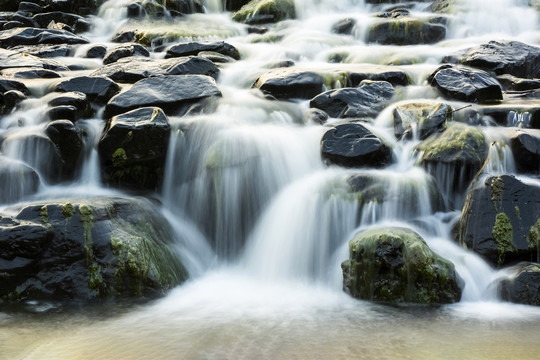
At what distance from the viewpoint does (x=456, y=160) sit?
6.77 meters

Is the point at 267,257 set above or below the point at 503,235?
below

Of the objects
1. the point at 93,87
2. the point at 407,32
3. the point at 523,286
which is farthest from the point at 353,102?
the point at 407,32

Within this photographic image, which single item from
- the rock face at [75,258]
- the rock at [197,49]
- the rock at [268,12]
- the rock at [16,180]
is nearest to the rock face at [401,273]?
the rock face at [75,258]

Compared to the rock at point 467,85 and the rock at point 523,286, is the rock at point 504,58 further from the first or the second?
the rock at point 523,286

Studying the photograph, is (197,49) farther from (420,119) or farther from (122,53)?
(420,119)

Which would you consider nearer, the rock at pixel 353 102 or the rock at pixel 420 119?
the rock at pixel 420 119

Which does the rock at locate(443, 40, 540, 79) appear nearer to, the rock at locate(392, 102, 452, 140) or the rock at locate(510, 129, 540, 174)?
the rock at locate(392, 102, 452, 140)

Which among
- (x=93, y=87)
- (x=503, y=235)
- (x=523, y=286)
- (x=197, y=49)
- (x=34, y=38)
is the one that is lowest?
(x=523, y=286)

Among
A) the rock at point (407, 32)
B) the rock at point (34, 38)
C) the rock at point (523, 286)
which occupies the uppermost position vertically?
the rock at point (407, 32)

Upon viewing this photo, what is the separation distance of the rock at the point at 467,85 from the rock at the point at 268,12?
887cm

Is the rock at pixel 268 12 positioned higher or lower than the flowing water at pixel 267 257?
higher

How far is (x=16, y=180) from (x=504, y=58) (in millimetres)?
9399

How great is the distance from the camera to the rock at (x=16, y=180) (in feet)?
21.5

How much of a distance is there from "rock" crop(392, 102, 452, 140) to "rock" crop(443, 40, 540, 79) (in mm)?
3441
